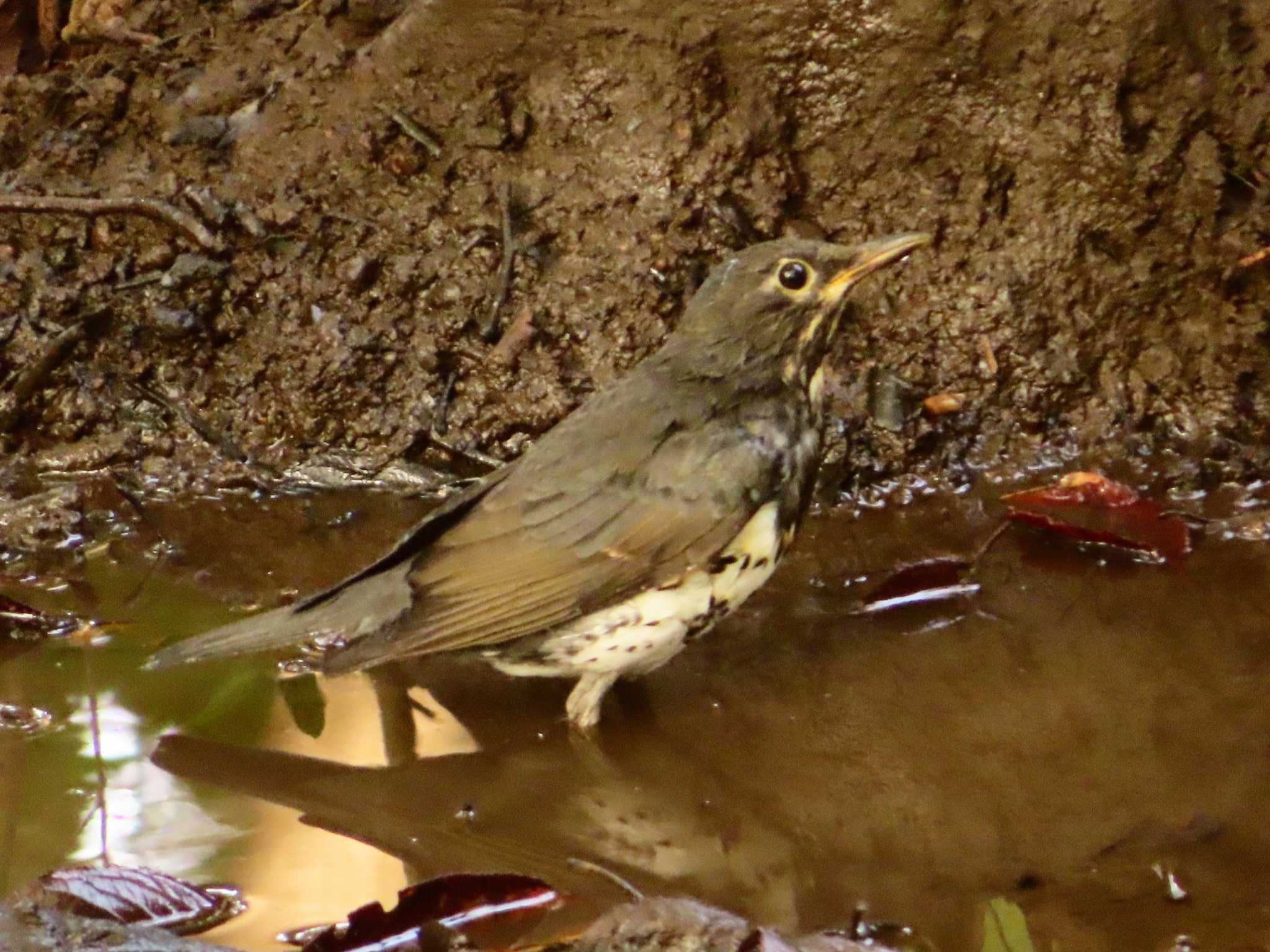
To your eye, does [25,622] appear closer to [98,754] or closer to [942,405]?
[98,754]

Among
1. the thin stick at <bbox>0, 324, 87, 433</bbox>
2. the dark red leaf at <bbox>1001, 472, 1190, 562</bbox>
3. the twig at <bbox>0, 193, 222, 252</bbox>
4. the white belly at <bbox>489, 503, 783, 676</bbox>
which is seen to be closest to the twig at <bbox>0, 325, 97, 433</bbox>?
the thin stick at <bbox>0, 324, 87, 433</bbox>

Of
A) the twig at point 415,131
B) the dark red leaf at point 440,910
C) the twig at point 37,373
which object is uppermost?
the twig at point 415,131

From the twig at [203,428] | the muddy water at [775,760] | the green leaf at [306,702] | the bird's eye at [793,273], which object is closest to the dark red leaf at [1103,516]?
the muddy water at [775,760]

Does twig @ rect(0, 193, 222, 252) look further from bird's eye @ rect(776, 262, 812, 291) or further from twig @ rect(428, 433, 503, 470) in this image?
bird's eye @ rect(776, 262, 812, 291)

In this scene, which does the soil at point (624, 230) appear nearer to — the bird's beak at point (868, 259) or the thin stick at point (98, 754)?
the bird's beak at point (868, 259)

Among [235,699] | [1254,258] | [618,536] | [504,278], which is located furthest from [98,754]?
[1254,258]
